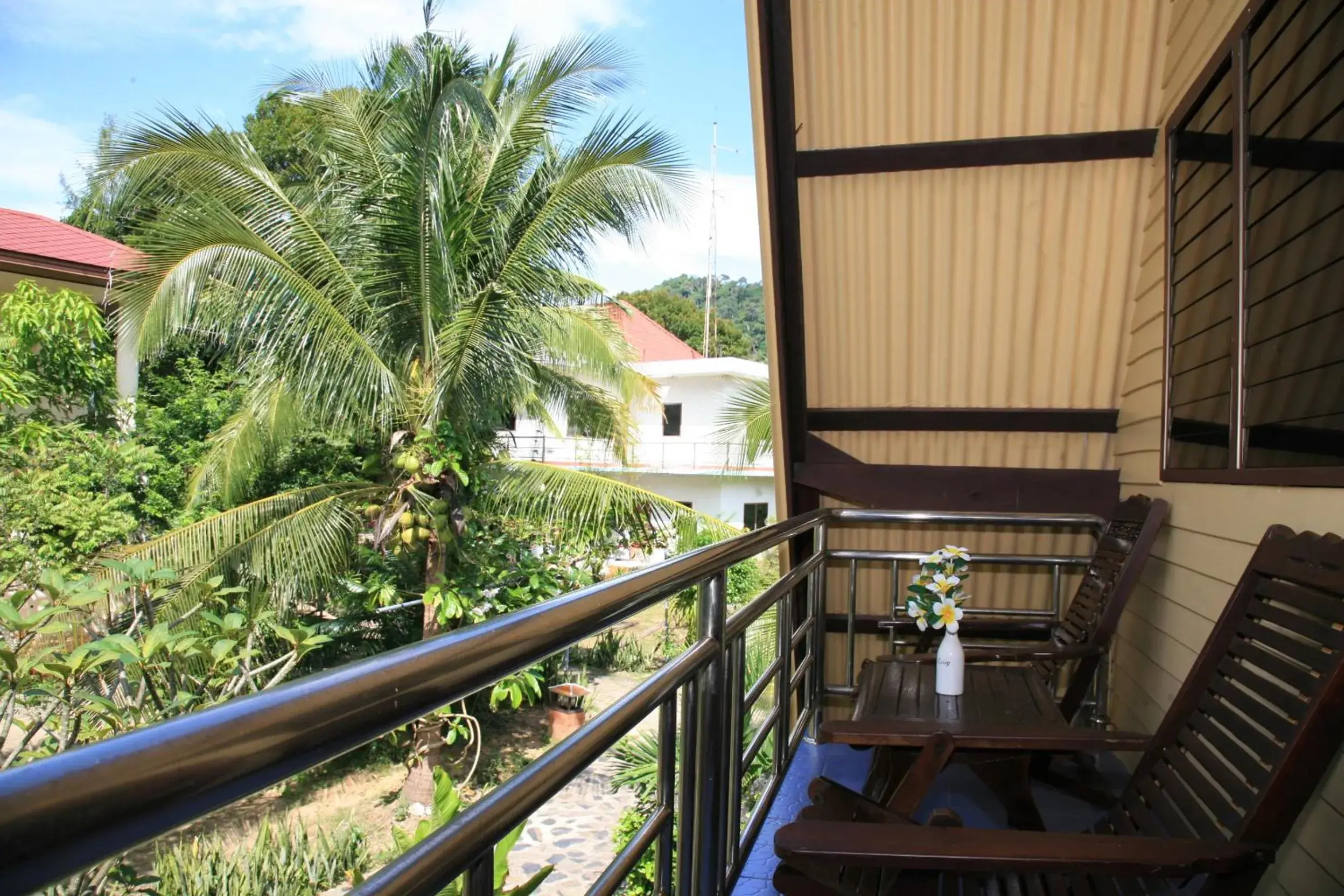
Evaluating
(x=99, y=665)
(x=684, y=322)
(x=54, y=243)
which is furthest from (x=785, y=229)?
(x=684, y=322)

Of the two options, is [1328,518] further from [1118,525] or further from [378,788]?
[378,788]

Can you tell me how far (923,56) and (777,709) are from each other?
2826 millimetres

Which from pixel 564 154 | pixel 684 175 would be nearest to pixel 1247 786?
pixel 684 175

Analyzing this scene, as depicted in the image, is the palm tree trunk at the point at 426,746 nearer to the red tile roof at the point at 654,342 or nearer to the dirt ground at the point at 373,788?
the dirt ground at the point at 373,788

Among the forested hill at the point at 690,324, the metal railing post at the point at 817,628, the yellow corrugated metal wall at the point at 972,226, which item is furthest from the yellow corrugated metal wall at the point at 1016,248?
the forested hill at the point at 690,324

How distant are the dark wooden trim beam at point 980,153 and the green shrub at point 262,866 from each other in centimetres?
477

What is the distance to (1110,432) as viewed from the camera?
4.86m

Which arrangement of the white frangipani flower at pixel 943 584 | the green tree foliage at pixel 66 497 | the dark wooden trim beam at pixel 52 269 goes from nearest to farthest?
the white frangipani flower at pixel 943 584, the green tree foliage at pixel 66 497, the dark wooden trim beam at pixel 52 269

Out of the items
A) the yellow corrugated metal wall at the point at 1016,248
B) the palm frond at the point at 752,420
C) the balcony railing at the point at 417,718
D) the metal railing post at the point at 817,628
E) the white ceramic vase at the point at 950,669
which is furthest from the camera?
the palm frond at the point at 752,420

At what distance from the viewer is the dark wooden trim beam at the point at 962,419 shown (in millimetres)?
4867

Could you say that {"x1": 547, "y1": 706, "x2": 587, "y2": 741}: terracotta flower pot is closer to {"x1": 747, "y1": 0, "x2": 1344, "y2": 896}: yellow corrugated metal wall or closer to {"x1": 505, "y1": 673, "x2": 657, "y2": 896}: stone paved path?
{"x1": 505, "y1": 673, "x2": 657, "y2": 896}: stone paved path

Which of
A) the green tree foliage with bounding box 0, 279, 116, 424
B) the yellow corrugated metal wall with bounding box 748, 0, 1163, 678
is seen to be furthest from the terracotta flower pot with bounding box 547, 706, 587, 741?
the yellow corrugated metal wall with bounding box 748, 0, 1163, 678

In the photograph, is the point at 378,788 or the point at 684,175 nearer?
the point at 684,175

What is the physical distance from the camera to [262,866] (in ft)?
21.9
